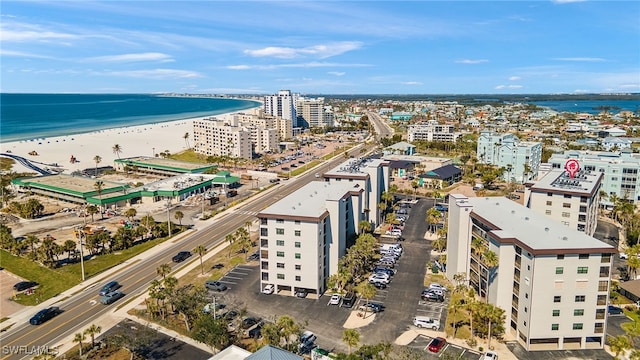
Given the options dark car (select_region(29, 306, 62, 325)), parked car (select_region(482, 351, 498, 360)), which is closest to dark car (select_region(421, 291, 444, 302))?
parked car (select_region(482, 351, 498, 360))

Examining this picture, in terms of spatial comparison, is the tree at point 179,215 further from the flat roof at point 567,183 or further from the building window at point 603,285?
the building window at point 603,285

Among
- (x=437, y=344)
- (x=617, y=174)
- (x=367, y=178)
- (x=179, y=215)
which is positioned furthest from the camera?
(x=617, y=174)

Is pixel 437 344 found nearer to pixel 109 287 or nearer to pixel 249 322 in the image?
pixel 249 322

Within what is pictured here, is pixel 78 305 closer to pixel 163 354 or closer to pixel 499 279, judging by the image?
pixel 163 354

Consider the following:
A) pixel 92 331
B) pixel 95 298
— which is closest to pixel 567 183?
pixel 92 331

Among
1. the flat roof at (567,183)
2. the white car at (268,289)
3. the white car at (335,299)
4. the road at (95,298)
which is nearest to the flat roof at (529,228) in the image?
the flat roof at (567,183)
